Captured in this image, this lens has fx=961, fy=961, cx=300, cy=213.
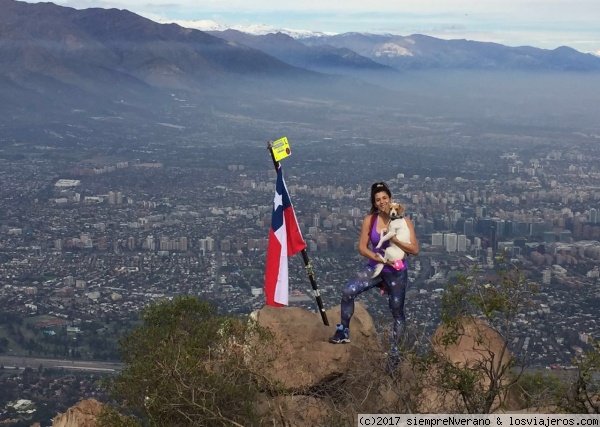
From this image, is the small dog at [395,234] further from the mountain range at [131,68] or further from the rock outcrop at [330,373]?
the mountain range at [131,68]

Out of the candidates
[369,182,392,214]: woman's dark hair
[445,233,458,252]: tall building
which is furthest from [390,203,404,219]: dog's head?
[445,233,458,252]: tall building

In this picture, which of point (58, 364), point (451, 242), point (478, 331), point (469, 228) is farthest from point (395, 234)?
point (469, 228)

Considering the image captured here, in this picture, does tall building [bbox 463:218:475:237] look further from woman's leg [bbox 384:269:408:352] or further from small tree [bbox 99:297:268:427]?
woman's leg [bbox 384:269:408:352]

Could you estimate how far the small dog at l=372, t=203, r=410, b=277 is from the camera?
8.45m

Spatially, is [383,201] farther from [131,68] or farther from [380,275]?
[131,68]

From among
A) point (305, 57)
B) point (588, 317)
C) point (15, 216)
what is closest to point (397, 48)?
point (305, 57)

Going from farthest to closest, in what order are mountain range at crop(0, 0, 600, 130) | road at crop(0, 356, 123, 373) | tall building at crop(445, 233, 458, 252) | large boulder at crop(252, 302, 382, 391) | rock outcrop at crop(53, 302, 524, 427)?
mountain range at crop(0, 0, 600, 130)
tall building at crop(445, 233, 458, 252)
road at crop(0, 356, 123, 373)
large boulder at crop(252, 302, 382, 391)
rock outcrop at crop(53, 302, 524, 427)

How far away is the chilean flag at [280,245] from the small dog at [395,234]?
1.40 m

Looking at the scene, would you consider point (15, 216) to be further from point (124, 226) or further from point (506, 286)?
point (506, 286)

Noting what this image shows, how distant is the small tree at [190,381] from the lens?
299 inches

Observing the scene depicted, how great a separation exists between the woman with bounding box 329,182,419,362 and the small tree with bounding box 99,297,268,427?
98 centimetres

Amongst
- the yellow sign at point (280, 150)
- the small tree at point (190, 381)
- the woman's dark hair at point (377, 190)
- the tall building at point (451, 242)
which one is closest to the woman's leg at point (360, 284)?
the woman's dark hair at point (377, 190)

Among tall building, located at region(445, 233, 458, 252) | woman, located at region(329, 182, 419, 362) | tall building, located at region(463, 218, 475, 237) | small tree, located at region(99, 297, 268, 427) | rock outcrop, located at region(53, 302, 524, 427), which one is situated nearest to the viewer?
rock outcrop, located at region(53, 302, 524, 427)

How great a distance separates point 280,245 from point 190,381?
8.07 ft
